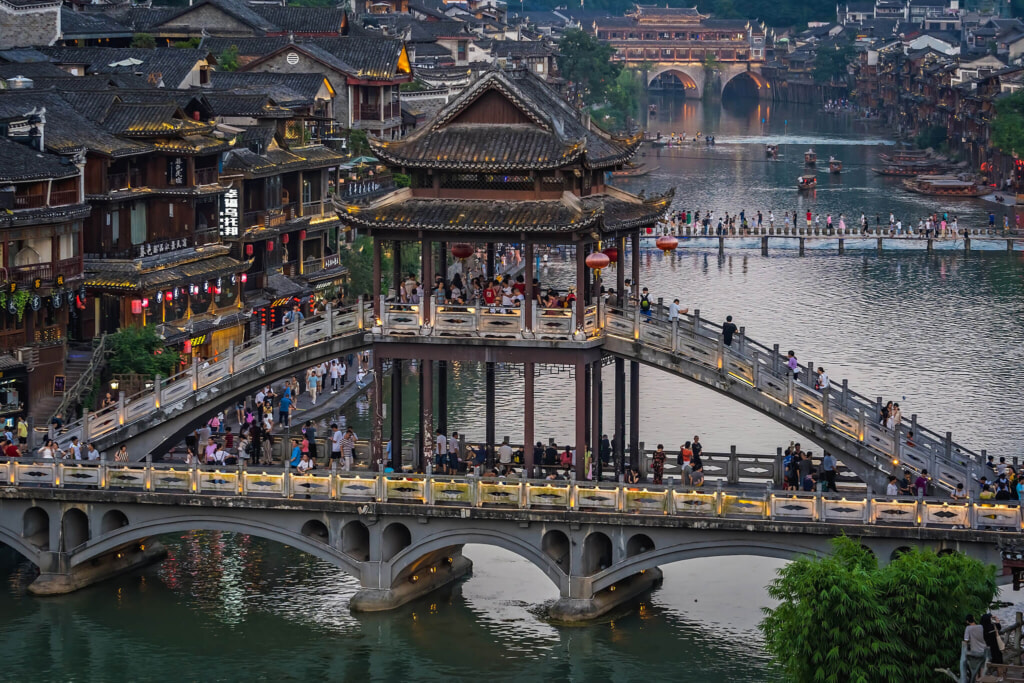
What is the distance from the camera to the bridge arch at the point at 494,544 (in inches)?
2462

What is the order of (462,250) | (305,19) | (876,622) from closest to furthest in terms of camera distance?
(876,622) < (462,250) < (305,19)

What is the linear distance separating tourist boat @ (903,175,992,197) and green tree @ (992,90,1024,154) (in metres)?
5.77

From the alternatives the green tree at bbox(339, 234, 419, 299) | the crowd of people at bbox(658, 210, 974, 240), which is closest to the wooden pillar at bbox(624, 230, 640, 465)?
the green tree at bbox(339, 234, 419, 299)

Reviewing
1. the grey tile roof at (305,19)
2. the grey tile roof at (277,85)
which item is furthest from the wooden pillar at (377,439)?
the grey tile roof at (305,19)

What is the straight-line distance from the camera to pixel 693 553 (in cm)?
6141

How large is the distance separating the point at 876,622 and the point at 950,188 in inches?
5560

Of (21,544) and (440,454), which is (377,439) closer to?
(440,454)

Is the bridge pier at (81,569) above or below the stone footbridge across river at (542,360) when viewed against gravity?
below

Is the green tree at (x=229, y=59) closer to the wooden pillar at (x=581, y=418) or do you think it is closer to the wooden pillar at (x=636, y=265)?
the wooden pillar at (x=636, y=265)

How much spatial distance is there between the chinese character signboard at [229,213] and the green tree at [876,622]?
5054cm

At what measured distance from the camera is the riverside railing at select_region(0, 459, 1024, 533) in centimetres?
5922

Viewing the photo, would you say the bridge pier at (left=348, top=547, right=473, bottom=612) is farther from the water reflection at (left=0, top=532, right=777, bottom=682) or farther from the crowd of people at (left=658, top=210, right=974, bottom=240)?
the crowd of people at (left=658, top=210, right=974, bottom=240)

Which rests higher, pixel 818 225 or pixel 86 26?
pixel 86 26

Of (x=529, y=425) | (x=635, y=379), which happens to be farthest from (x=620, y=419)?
(x=529, y=425)
